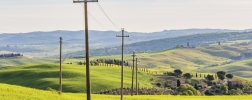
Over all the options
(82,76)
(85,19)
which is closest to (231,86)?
(82,76)

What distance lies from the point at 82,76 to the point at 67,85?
2413 cm

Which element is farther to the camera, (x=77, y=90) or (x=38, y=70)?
(x=38, y=70)

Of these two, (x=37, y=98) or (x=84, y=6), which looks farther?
(x=37, y=98)

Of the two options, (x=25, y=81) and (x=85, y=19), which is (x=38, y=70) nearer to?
(x=25, y=81)

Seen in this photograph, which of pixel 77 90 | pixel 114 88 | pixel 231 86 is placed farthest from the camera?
pixel 231 86

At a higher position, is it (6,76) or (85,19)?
(85,19)

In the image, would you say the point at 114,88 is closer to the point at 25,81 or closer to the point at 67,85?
the point at 67,85

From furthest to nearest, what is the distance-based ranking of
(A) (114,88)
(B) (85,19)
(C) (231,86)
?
1. (C) (231,86)
2. (A) (114,88)
3. (B) (85,19)

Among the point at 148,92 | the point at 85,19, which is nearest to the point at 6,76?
the point at 148,92

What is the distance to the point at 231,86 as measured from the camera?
19212 cm

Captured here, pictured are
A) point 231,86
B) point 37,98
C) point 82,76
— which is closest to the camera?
point 37,98

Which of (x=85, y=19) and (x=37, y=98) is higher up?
(x=85, y=19)

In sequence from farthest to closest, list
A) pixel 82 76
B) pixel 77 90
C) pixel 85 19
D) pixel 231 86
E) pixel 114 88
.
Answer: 1. pixel 231 86
2. pixel 82 76
3. pixel 114 88
4. pixel 77 90
5. pixel 85 19

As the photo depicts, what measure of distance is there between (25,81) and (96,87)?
24.5 metres
